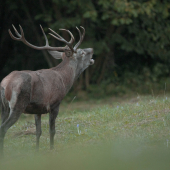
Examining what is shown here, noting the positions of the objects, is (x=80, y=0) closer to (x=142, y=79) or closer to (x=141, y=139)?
(x=142, y=79)

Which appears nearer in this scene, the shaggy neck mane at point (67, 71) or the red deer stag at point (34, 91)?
the red deer stag at point (34, 91)

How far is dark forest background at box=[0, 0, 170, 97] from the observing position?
518 inches

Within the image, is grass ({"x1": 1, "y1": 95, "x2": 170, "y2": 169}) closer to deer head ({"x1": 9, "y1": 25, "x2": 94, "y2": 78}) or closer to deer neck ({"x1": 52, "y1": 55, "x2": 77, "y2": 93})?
deer neck ({"x1": 52, "y1": 55, "x2": 77, "y2": 93})

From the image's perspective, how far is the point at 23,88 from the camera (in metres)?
5.36

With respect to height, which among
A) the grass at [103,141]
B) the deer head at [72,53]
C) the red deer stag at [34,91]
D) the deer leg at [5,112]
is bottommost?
the grass at [103,141]

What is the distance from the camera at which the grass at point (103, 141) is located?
4703mm

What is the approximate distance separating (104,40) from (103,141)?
870 cm

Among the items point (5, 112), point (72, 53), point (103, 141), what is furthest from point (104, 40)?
point (5, 112)

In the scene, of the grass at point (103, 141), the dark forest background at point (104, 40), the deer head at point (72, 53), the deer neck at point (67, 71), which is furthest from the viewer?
A: the dark forest background at point (104, 40)

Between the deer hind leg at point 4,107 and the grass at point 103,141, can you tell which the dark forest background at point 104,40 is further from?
the deer hind leg at point 4,107

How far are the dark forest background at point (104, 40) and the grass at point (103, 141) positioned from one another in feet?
19.3

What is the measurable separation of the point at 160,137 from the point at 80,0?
25.6ft

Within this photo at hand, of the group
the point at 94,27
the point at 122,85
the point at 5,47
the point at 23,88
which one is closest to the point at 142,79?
the point at 122,85

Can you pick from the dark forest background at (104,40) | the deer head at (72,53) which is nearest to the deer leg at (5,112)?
the deer head at (72,53)
